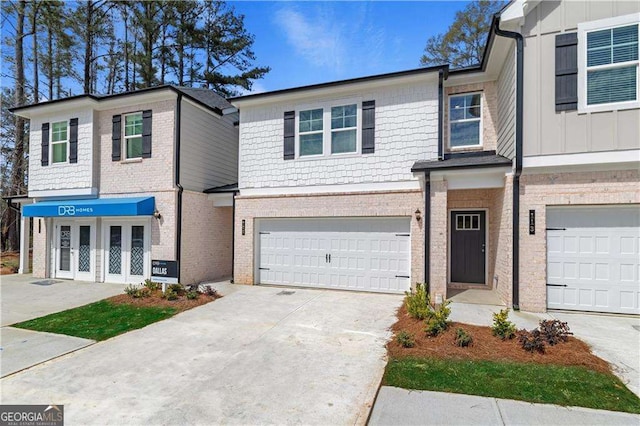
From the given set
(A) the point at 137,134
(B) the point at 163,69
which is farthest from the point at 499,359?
(B) the point at 163,69

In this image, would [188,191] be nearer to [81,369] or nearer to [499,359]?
[81,369]

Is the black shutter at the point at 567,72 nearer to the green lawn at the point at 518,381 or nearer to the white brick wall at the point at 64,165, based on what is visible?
the green lawn at the point at 518,381

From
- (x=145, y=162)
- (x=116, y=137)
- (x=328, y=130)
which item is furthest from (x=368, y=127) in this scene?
(x=116, y=137)

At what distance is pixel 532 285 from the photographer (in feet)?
24.3

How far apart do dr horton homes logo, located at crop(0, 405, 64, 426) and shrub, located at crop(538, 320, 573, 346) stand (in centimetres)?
665

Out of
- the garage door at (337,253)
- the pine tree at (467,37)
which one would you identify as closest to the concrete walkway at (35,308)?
the garage door at (337,253)

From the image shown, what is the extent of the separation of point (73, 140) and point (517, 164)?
14247 millimetres

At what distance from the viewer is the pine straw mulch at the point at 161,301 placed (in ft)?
27.3

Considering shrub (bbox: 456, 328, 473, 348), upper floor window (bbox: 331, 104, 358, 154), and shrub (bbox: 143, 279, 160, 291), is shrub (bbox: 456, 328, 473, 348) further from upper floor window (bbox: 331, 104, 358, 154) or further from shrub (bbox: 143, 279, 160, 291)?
shrub (bbox: 143, 279, 160, 291)

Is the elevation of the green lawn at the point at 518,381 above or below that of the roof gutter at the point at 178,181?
below

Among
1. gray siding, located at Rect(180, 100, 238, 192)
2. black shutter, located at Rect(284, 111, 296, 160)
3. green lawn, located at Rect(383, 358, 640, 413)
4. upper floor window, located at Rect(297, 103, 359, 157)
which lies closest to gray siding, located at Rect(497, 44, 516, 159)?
upper floor window, located at Rect(297, 103, 359, 157)

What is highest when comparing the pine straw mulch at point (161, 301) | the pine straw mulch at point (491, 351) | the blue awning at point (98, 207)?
the blue awning at point (98, 207)

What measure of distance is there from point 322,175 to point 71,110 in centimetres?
974

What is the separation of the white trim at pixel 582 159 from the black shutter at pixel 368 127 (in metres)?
3.90
